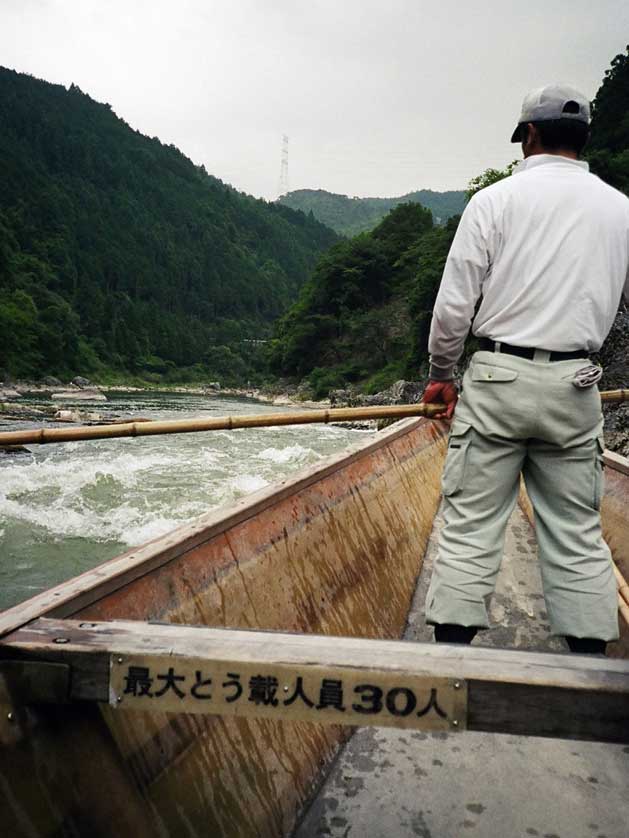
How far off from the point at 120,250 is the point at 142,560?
128 metres

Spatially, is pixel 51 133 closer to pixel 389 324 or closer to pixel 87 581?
pixel 389 324

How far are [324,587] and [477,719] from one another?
4.63ft

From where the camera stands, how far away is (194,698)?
1.08 meters

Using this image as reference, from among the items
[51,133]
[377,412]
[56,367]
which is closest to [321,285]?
[56,367]

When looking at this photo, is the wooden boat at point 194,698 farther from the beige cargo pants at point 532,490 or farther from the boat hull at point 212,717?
the beige cargo pants at point 532,490

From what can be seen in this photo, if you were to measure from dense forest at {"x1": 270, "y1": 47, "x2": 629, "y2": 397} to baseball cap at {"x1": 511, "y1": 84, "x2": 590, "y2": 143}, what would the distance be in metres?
40.7

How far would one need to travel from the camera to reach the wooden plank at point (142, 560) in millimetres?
1256

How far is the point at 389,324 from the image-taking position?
55156mm

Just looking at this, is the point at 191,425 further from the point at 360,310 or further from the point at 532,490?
the point at 360,310

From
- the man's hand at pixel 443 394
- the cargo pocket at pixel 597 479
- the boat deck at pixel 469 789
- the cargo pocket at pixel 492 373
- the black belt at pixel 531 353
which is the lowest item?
the boat deck at pixel 469 789

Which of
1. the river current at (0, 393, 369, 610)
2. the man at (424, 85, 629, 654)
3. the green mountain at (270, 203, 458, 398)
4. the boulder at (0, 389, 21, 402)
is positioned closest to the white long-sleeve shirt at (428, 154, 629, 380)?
the man at (424, 85, 629, 654)

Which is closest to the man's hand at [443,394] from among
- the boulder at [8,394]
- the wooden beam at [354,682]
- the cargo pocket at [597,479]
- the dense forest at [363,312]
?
the cargo pocket at [597,479]

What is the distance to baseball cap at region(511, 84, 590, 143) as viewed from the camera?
196cm

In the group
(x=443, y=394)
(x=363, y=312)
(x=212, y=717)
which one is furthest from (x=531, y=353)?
(x=363, y=312)
